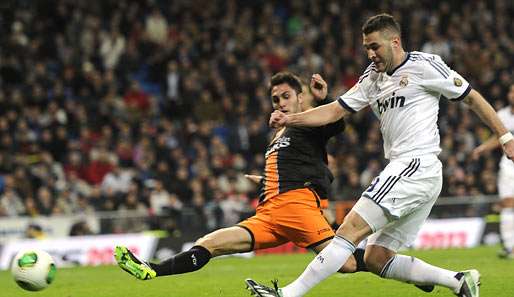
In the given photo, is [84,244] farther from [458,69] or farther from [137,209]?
[458,69]

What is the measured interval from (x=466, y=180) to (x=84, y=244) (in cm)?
821

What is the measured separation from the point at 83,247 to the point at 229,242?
967cm

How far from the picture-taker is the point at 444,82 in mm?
7730

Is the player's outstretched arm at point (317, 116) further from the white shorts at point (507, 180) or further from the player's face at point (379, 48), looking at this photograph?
the white shorts at point (507, 180)

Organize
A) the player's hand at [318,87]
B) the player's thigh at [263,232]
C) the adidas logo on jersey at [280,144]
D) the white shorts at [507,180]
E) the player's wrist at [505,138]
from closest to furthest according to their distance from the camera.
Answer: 1. the player's wrist at [505,138]
2. the player's hand at [318,87]
3. the player's thigh at [263,232]
4. the adidas logo on jersey at [280,144]
5. the white shorts at [507,180]

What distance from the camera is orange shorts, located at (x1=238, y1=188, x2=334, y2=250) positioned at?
877 cm

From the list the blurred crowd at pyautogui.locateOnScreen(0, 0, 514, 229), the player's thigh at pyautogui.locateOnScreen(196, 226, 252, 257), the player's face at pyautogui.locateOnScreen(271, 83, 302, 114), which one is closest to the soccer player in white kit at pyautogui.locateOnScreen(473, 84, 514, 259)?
the blurred crowd at pyautogui.locateOnScreen(0, 0, 514, 229)

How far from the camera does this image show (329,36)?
2552cm

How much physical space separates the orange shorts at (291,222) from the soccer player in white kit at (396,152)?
80cm

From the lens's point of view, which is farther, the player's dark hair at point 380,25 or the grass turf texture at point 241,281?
the grass turf texture at point 241,281

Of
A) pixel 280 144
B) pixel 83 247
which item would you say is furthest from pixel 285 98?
pixel 83 247

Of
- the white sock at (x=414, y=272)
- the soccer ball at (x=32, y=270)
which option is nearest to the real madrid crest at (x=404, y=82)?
the white sock at (x=414, y=272)

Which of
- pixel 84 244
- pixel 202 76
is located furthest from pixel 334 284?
pixel 202 76

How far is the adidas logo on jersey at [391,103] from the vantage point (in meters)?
7.80
